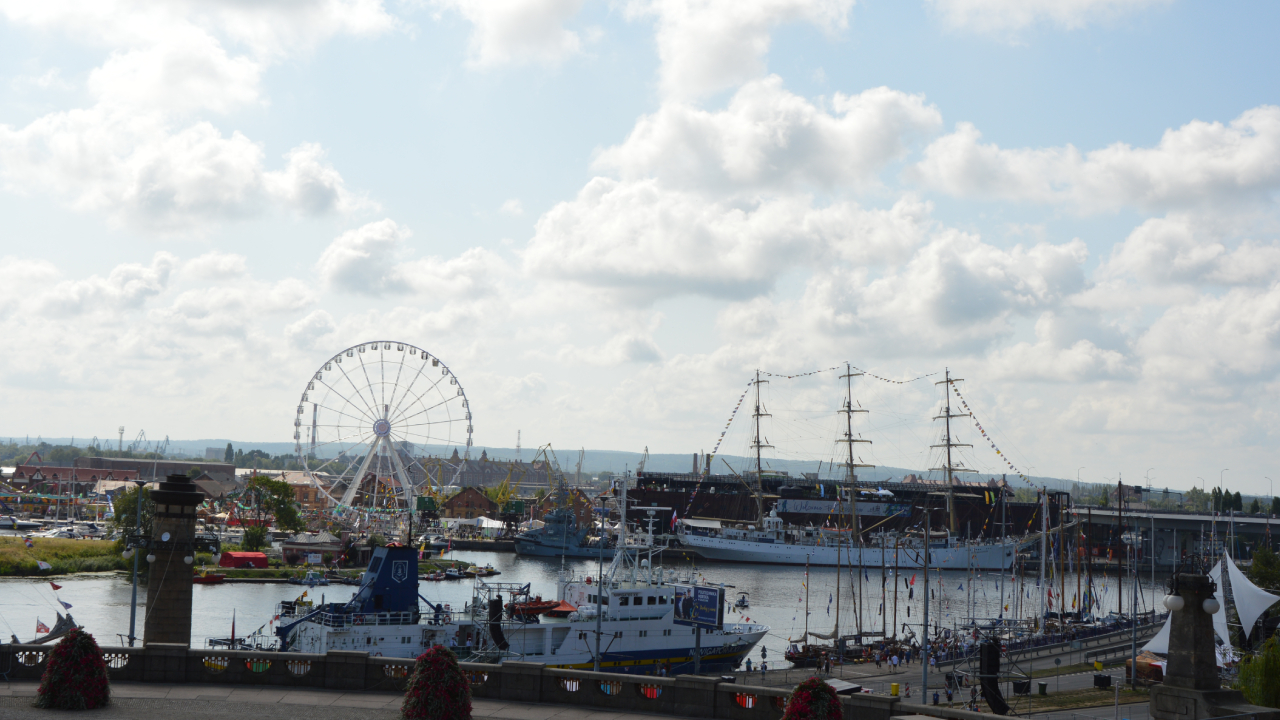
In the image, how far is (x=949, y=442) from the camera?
148000 mm

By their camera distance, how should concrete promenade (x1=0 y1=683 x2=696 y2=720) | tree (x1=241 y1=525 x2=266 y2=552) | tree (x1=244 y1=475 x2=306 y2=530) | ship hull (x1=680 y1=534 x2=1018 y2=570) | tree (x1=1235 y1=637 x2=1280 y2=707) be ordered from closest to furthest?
concrete promenade (x1=0 y1=683 x2=696 y2=720)
tree (x1=1235 y1=637 x2=1280 y2=707)
tree (x1=241 y1=525 x2=266 y2=552)
tree (x1=244 y1=475 x2=306 y2=530)
ship hull (x1=680 y1=534 x2=1018 y2=570)

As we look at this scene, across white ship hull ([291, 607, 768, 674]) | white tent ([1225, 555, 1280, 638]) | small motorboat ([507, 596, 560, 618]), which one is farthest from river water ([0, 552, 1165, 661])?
white tent ([1225, 555, 1280, 638])

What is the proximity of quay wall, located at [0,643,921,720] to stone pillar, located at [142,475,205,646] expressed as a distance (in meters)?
16.1

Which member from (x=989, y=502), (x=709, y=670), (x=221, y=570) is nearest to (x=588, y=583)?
(x=709, y=670)

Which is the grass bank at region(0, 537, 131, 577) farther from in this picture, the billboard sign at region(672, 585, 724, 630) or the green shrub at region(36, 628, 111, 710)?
the green shrub at region(36, 628, 111, 710)

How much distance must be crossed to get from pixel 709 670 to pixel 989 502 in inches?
4407

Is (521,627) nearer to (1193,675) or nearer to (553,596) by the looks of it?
(1193,675)

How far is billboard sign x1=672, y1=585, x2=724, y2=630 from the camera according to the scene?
5344cm

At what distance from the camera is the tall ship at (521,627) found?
4459cm

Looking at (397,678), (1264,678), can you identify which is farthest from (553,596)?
(397,678)

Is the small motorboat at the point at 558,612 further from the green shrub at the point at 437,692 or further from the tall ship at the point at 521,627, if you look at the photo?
the green shrub at the point at 437,692

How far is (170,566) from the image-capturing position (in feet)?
121

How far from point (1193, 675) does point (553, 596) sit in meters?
80.1

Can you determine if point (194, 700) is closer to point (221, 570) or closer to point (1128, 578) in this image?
point (221, 570)
